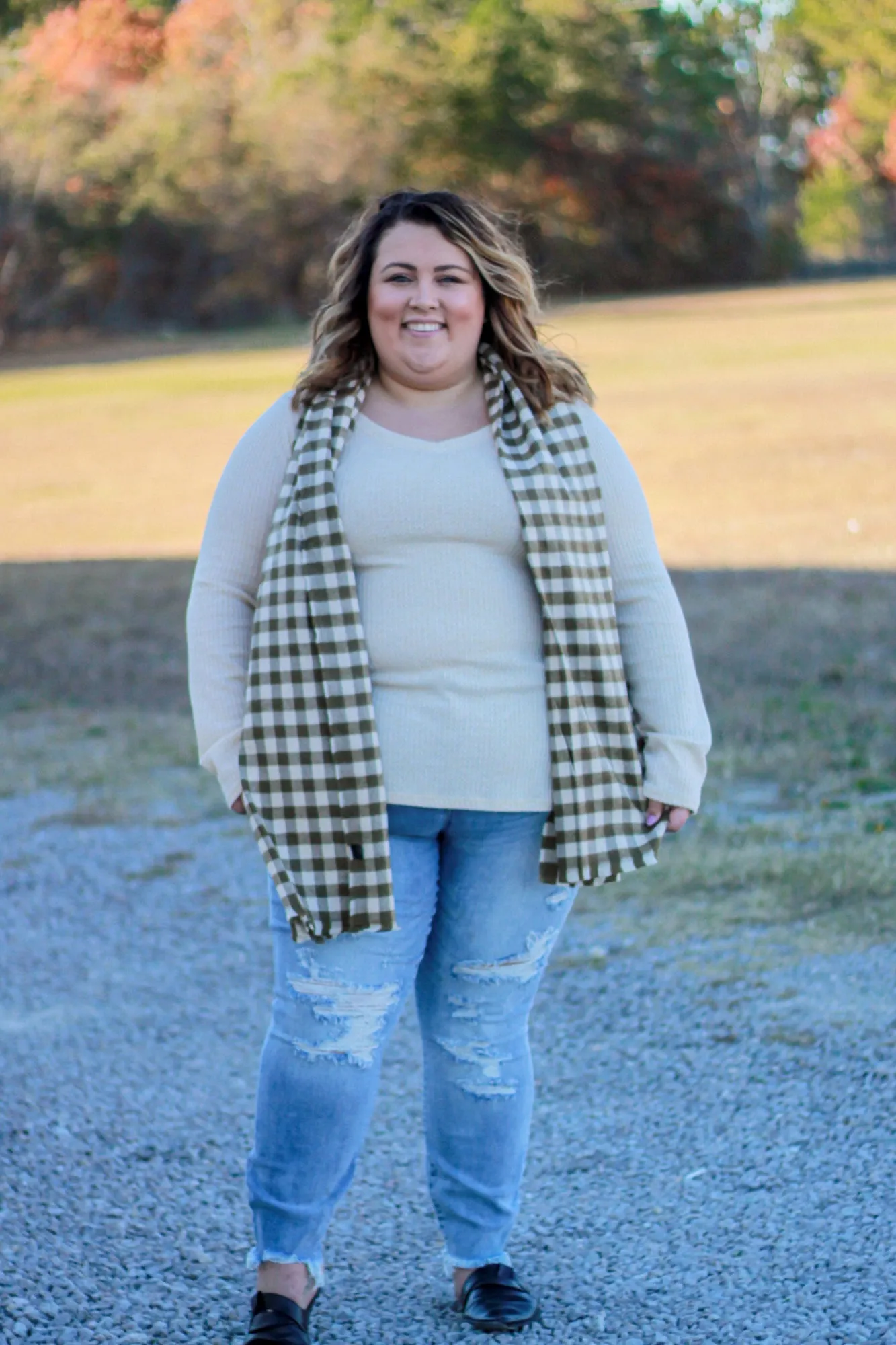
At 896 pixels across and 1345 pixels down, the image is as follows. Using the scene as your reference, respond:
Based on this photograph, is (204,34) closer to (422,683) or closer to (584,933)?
(584,933)

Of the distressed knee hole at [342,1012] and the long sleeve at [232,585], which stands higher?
the long sleeve at [232,585]

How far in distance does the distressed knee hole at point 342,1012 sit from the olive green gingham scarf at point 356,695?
0.09 metres

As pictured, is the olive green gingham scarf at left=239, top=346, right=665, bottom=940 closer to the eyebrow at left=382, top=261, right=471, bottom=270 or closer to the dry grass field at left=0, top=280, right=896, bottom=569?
the eyebrow at left=382, top=261, right=471, bottom=270

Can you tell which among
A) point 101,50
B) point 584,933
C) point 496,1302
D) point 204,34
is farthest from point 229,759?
point 204,34

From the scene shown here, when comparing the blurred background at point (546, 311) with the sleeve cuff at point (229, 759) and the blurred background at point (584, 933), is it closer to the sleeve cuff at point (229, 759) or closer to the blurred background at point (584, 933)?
the blurred background at point (584, 933)

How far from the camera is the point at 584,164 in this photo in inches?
2221

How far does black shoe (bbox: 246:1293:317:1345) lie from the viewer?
2793 mm

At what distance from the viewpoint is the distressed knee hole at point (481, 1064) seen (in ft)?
9.51

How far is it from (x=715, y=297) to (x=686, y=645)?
47134mm

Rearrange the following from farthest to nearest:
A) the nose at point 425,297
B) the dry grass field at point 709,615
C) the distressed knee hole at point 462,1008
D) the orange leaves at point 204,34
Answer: the orange leaves at point 204,34, the dry grass field at point 709,615, the distressed knee hole at point 462,1008, the nose at point 425,297

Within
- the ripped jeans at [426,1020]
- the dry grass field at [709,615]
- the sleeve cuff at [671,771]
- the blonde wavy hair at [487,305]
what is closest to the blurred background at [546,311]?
the dry grass field at [709,615]

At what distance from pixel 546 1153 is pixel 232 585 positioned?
162cm

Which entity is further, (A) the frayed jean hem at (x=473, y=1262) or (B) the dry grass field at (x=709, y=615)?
(B) the dry grass field at (x=709, y=615)

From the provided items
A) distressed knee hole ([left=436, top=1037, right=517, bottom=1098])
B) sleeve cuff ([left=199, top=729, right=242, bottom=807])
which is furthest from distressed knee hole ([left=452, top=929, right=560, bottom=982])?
sleeve cuff ([left=199, top=729, right=242, bottom=807])
